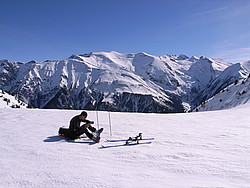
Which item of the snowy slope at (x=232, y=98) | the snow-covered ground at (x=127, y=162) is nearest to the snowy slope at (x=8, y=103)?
the snow-covered ground at (x=127, y=162)

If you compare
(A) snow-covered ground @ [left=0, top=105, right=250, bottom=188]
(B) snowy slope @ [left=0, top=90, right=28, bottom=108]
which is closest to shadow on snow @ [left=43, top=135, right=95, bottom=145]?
(A) snow-covered ground @ [left=0, top=105, right=250, bottom=188]

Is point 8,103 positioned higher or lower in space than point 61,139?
Answer: higher

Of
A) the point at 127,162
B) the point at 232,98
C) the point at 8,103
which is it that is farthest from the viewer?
the point at 8,103

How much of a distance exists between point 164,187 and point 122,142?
148 inches

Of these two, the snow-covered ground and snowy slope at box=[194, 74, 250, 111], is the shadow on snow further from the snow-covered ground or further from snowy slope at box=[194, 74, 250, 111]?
snowy slope at box=[194, 74, 250, 111]

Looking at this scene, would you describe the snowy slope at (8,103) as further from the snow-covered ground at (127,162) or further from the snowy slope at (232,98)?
the snowy slope at (232,98)

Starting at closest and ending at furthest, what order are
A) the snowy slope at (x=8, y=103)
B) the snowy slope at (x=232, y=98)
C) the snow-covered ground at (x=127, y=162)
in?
1. the snow-covered ground at (x=127, y=162)
2. the snowy slope at (x=232, y=98)
3. the snowy slope at (x=8, y=103)

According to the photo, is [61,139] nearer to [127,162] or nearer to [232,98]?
[127,162]

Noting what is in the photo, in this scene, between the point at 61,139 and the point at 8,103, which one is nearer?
the point at 61,139

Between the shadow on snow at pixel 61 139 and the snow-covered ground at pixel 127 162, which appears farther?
the shadow on snow at pixel 61 139

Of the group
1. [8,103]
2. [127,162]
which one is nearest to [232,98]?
[127,162]

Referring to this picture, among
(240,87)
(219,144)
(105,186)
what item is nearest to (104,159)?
(105,186)

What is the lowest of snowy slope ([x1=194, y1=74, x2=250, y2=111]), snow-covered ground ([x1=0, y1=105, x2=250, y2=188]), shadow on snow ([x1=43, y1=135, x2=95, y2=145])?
snow-covered ground ([x1=0, y1=105, x2=250, y2=188])

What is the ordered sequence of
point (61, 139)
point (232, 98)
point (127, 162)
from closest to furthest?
1. point (127, 162)
2. point (61, 139)
3. point (232, 98)
